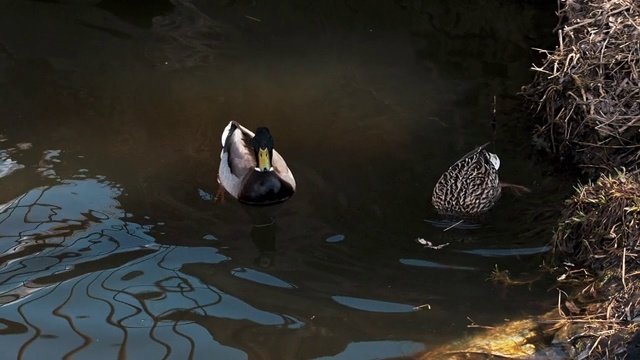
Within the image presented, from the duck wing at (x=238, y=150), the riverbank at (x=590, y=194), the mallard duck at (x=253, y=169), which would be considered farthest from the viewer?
the duck wing at (x=238, y=150)

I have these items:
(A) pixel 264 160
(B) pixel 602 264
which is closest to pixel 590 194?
(B) pixel 602 264

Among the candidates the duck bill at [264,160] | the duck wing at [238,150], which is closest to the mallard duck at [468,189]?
the duck bill at [264,160]

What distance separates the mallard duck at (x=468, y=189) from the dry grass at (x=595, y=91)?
2.20 ft

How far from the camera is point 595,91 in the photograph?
6148 mm

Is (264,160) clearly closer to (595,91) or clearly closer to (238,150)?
(238,150)

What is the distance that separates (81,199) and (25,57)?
2.75 m

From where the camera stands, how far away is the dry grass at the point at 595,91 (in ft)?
19.4

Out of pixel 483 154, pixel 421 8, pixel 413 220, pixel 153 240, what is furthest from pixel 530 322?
pixel 421 8

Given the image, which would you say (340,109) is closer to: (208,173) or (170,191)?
(208,173)

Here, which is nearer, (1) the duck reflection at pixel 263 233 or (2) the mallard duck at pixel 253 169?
(1) the duck reflection at pixel 263 233

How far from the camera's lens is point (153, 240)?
5672 millimetres

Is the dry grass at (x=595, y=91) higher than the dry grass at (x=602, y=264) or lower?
higher

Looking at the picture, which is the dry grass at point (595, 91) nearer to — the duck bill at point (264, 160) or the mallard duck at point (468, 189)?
the mallard duck at point (468, 189)

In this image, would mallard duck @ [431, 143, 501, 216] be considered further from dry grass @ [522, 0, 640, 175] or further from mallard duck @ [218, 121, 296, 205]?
mallard duck @ [218, 121, 296, 205]
